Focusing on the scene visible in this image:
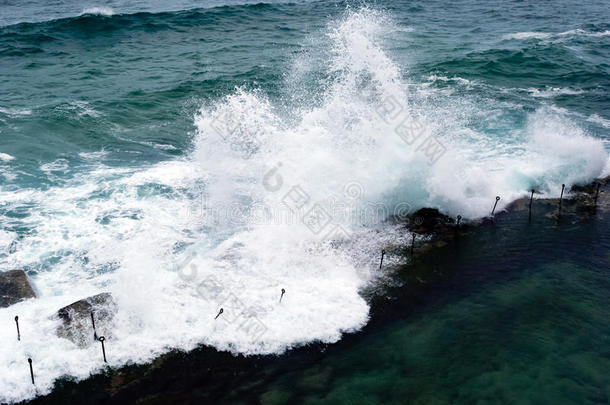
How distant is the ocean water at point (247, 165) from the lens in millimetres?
9664

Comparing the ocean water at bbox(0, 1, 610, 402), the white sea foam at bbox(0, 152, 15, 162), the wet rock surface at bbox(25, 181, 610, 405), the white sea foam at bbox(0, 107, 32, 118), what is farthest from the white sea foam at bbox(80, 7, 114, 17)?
the wet rock surface at bbox(25, 181, 610, 405)

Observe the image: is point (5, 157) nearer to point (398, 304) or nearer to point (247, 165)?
point (247, 165)

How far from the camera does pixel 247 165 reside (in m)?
15.1

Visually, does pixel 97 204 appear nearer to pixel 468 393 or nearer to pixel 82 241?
pixel 82 241

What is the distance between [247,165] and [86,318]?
23.6ft

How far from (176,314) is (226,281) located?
1384 mm

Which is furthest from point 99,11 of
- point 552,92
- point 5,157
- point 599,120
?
point 599,120

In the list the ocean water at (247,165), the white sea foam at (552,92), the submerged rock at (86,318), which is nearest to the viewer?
the submerged rock at (86,318)

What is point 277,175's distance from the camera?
45.5 feet

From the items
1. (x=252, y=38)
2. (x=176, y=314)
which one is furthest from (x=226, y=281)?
(x=252, y=38)

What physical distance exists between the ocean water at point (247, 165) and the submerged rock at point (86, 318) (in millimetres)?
205

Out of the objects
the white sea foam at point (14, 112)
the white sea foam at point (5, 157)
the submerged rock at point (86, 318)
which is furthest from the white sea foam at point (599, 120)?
the white sea foam at point (14, 112)

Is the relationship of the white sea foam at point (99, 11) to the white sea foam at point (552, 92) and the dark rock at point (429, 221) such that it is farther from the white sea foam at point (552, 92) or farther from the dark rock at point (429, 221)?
the dark rock at point (429, 221)

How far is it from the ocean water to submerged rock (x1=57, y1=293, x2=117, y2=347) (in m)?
Answer: 0.21
